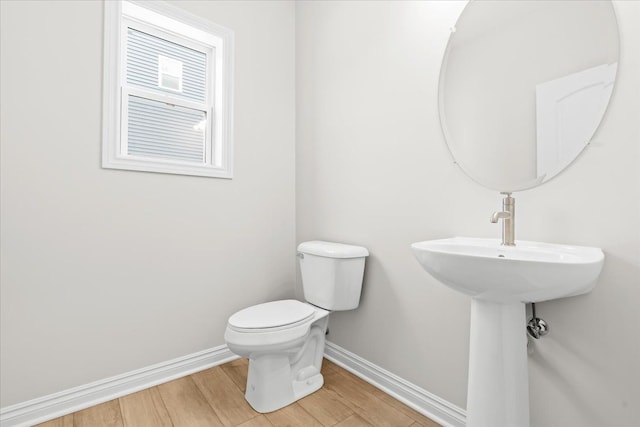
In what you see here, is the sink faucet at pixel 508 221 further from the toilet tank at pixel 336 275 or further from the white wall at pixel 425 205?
the toilet tank at pixel 336 275

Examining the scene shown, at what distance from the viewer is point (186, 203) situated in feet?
5.70

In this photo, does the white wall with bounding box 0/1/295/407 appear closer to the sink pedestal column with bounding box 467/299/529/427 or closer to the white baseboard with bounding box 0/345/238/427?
the white baseboard with bounding box 0/345/238/427

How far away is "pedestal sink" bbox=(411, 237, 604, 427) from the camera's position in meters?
0.82

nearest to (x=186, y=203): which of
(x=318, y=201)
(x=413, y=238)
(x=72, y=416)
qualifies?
(x=318, y=201)

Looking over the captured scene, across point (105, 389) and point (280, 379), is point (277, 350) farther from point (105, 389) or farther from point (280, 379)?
point (105, 389)

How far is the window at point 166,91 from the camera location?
1523mm

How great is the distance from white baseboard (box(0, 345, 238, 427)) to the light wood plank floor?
0.11ft

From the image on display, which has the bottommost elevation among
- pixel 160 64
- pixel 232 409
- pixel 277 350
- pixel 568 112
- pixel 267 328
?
pixel 232 409

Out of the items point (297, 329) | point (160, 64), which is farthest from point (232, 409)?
point (160, 64)

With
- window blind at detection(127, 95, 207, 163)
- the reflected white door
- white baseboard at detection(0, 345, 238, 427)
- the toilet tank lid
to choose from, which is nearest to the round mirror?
the reflected white door

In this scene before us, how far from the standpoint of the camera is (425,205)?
1.38 meters

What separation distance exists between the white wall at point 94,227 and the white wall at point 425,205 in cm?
45

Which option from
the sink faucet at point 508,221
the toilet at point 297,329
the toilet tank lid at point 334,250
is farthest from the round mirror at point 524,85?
the toilet at point 297,329

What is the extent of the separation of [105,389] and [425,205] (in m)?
1.78
